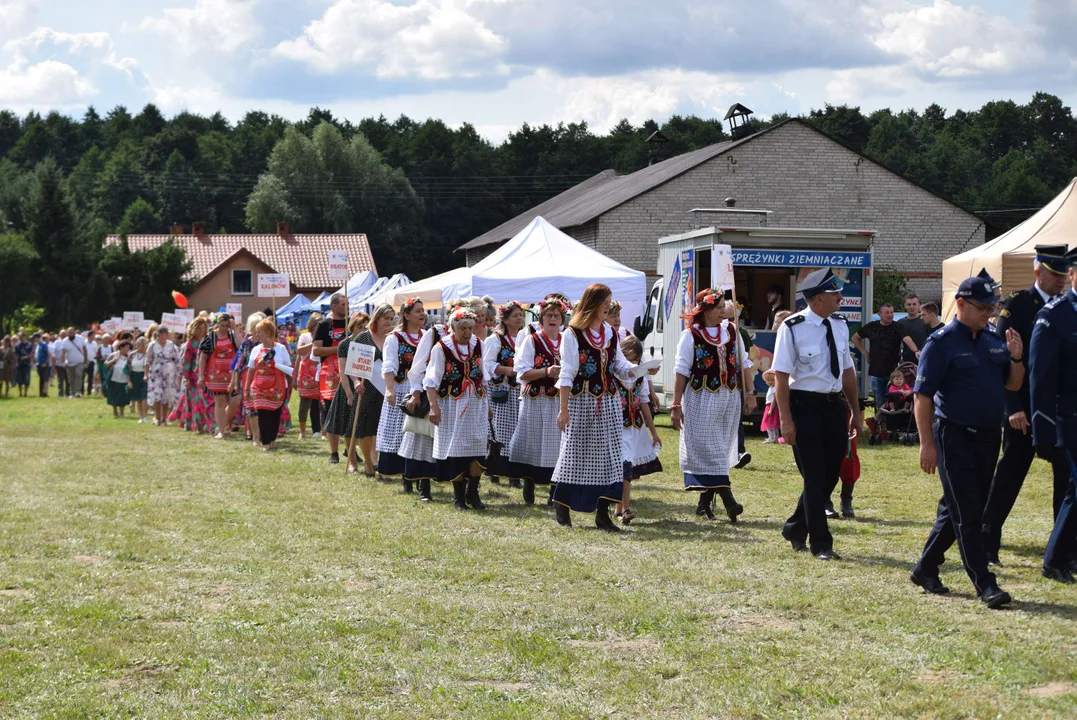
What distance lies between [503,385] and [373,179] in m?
84.4

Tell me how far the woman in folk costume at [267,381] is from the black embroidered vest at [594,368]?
8.60 metres

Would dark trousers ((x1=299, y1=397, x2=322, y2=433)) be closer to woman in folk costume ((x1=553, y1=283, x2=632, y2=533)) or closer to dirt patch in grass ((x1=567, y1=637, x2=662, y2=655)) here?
woman in folk costume ((x1=553, y1=283, x2=632, y2=533))

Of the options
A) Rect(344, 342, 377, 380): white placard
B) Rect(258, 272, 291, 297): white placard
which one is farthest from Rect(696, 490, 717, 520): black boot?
Rect(258, 272, 291, 297): white placard

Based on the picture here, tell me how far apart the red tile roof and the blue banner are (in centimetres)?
5862

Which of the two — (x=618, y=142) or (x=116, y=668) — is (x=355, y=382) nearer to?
(x=116, y=668)

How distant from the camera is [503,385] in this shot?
12.7m

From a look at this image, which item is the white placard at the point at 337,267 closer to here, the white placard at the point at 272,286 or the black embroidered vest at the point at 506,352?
the white placard at the point at 272,286

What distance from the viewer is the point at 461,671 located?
5.94m

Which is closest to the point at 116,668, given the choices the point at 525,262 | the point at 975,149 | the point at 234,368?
the point at 234,368

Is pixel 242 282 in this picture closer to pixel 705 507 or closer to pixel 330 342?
pixel 330 342

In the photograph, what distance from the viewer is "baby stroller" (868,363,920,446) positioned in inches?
726

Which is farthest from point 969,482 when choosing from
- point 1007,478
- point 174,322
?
Answer: point 174,322

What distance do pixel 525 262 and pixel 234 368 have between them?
5235 millimetres

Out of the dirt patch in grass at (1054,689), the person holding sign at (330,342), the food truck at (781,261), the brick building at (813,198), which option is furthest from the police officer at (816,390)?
the brick building at (813,198)
